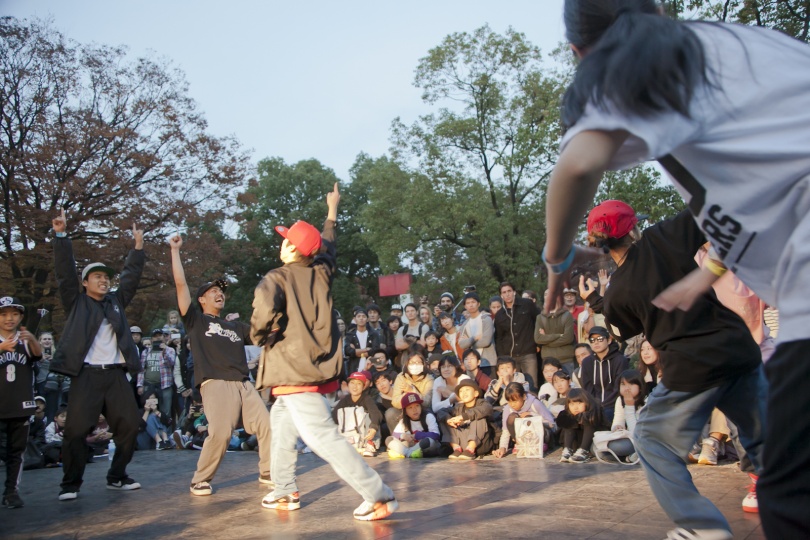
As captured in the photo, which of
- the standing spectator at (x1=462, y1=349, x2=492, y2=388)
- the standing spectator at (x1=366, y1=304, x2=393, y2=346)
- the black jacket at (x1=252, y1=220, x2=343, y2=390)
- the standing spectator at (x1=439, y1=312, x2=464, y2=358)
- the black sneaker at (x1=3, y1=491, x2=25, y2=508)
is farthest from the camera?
the standing spectator at (x1=366, y1=304, x2=393, y2=346)

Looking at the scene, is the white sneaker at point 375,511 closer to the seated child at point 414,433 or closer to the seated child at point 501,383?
the seated child at point 414,433

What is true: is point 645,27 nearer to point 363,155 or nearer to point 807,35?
point 807,35

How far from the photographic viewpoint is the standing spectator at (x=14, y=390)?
22.1ft

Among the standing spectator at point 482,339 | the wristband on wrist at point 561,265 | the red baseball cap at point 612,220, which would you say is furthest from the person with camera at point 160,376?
the wristband on wrist at point 561,265

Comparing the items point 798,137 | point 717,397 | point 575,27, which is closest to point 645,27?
point 575,27

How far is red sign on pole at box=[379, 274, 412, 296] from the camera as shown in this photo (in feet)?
93.4

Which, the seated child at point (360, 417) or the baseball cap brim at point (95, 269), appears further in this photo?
the seated child at point (360, 417)

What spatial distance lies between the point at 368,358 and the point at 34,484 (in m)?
5.65

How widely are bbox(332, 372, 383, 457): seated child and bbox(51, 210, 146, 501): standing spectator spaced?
10.7ft

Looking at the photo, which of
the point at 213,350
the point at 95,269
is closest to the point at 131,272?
the point at 95,269

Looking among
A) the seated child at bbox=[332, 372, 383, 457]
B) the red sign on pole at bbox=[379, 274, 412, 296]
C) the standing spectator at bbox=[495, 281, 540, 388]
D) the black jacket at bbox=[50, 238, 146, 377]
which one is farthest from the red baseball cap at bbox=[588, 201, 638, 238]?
the red sign on pole at bbox=[379, 274, 412, 296]

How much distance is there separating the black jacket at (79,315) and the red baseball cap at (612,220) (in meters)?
4.90

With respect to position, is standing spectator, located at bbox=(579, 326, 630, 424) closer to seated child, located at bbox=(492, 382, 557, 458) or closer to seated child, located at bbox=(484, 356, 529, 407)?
seated child, located at bbox=(492, 382, 557, 458)

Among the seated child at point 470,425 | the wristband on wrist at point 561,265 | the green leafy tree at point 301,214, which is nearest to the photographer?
the wristband on wrist at point 561,265
